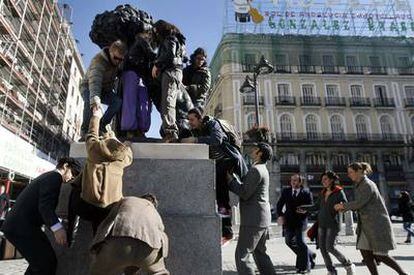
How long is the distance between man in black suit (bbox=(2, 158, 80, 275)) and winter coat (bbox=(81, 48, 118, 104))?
133 cm

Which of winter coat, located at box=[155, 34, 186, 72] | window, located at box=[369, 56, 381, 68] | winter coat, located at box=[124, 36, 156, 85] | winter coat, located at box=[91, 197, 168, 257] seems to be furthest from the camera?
window, located at box=[369, 56, 381, 68]

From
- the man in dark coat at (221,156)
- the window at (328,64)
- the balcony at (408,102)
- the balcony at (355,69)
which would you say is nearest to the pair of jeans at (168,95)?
the man in dark coat at (221,156)

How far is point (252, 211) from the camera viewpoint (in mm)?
3451

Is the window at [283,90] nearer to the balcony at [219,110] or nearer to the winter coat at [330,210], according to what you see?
the balcony at [219,110]

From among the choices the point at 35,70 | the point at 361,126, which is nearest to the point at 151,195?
the point at 35,70

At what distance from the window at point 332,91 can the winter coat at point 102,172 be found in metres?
38.0

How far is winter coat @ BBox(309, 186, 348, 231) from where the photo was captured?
4.82 metres

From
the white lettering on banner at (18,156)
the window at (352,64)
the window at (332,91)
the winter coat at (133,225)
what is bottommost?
the winter coat at (133,225)

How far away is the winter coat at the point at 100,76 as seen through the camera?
12.7 ft

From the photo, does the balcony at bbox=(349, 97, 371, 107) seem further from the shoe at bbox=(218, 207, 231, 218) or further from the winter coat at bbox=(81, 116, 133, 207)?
the winter coat at bbox=(81, 116, 133, 207)

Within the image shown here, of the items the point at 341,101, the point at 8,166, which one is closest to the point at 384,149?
the point at 341,101

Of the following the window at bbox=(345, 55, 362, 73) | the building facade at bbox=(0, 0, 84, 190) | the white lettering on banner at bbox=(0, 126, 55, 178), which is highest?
the window at bbox=(345, 55, 362, 73)

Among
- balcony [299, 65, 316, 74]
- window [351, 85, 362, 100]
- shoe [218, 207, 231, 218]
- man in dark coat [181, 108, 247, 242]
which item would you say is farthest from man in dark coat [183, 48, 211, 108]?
window [351, 85, 362, 100]

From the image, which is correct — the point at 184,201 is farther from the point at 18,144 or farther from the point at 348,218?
the point at 18,144
